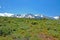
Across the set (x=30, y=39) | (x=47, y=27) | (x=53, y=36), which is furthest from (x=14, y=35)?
(x=47, y=27)

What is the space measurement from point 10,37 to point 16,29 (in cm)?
271

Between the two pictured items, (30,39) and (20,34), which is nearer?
(30,39)

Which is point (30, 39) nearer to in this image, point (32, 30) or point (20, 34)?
point (20, 34)

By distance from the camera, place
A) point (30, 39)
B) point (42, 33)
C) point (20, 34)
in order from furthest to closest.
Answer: point (42, 33) → point (20, 34) → point (30, 39)

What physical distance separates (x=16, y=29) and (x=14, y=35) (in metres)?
2.28

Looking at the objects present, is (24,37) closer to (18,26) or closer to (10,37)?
(10,37)

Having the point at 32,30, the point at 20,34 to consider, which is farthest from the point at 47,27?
the point at 20,34

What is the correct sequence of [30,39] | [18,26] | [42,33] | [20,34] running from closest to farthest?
[30,39], [20,34], [42,33], [18,26]

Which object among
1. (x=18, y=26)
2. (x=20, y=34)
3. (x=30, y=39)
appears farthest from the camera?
(x=18, y=26)

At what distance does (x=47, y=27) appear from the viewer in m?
21.9

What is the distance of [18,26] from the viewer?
21.6 m

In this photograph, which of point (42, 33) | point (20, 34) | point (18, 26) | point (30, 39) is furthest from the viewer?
point (18, 26)

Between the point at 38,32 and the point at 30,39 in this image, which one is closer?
the point at 30,39

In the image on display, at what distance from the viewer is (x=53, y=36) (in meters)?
19.1
